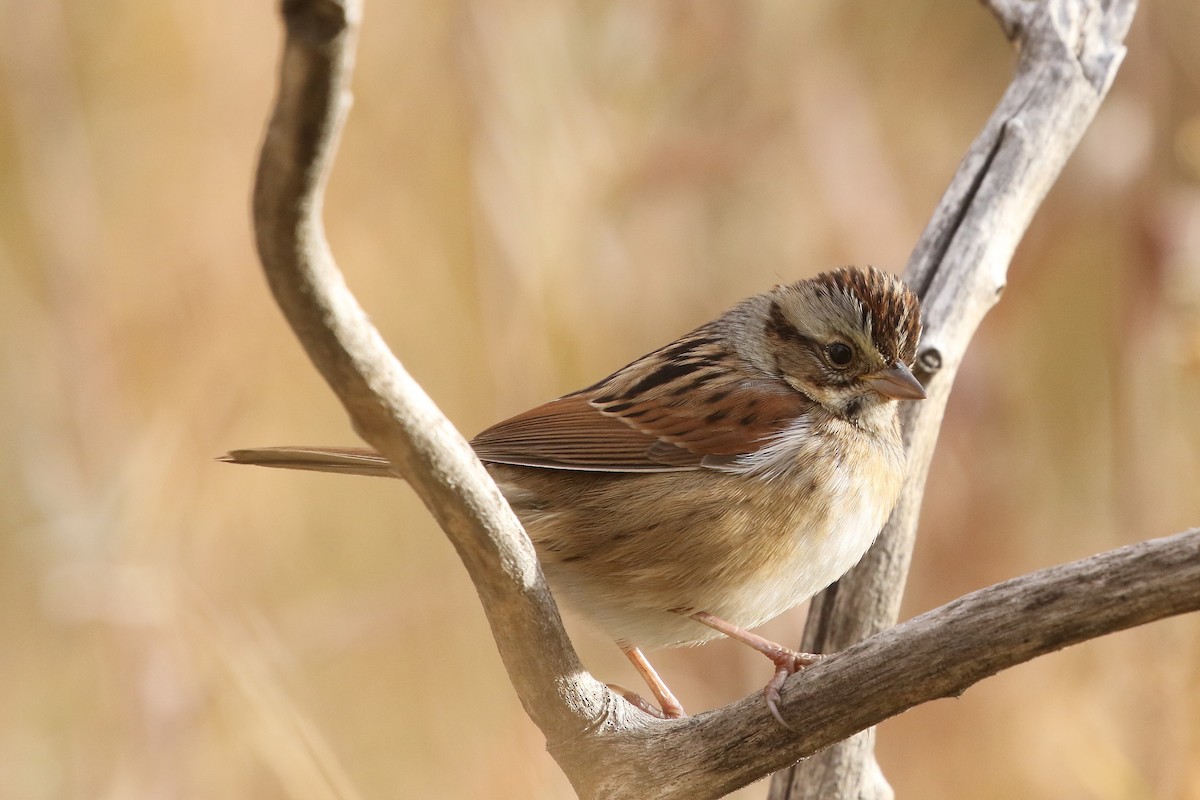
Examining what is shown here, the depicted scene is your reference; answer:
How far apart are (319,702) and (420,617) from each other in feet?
2.46

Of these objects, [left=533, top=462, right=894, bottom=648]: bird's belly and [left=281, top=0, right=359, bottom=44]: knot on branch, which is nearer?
[left=281, top=0, right=359, bottom=44]: knot on branch

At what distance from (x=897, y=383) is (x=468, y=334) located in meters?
2.05

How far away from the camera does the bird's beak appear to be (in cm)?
204

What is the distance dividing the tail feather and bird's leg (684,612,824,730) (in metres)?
0.61

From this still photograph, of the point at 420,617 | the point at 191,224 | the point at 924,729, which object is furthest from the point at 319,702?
the point at 924,729

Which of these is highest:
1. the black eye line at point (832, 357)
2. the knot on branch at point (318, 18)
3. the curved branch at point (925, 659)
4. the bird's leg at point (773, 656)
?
the knot on branch at point (318, 18)

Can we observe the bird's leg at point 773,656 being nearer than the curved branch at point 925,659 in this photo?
No

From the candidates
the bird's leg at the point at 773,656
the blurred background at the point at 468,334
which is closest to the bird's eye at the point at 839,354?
the bird's leg at the point at 773,656

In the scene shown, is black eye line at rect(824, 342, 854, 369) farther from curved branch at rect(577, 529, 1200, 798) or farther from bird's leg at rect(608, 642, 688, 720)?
curved branch at rect(577, 529, 1200, 798)

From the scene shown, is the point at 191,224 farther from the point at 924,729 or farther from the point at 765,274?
the point at 924,729

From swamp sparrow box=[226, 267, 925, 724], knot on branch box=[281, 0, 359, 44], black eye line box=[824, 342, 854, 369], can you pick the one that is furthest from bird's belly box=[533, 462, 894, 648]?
knot on branch box=[281, 0, 359, 44]

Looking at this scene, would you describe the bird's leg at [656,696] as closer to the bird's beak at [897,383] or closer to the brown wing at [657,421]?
the brown wing at [657,421]

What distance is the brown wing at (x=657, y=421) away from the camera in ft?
6.95

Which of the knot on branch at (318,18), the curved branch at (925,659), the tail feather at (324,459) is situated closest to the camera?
the knot on branch at (318,18)
